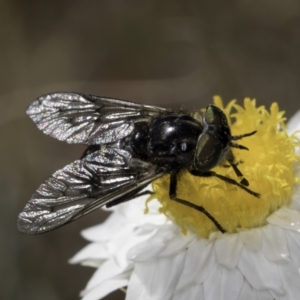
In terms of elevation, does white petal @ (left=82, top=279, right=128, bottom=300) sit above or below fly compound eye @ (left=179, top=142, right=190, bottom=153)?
below

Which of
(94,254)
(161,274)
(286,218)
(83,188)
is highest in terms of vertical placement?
(83,188)

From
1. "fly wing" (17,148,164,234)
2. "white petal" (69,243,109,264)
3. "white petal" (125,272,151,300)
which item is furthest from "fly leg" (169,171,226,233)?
"white petal" (69,243,109,264)

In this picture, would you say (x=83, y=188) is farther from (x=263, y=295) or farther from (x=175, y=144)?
(x=263, y=295)

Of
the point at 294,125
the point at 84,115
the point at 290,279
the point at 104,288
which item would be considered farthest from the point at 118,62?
the point at 290,279

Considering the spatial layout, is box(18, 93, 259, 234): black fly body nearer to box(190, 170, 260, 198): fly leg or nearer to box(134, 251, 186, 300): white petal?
box(190, 170, 260, 198): fly leg

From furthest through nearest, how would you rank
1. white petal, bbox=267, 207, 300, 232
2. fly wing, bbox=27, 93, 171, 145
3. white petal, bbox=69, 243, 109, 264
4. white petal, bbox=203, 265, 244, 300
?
white petal, bbox=69, 243, 109, 264 < fly wing, bbox=27, 93, 171, 145 < white petal, bbox=267, 207, 300, 232 < white petal, bbox=203, 265, 244, 300

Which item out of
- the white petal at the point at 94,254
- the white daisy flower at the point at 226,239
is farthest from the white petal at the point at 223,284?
the white petal at the point at 94,254
